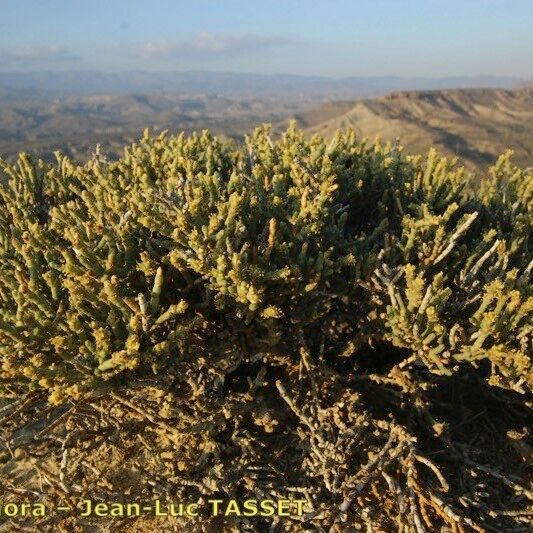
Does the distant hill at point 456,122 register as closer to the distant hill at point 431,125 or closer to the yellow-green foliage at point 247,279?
the distant hill at point 431,125

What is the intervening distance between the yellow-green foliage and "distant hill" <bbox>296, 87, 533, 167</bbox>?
50757 mm

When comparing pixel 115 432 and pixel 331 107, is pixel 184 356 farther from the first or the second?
pixel 331 107

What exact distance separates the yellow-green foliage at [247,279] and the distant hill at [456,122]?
50757 millimetres

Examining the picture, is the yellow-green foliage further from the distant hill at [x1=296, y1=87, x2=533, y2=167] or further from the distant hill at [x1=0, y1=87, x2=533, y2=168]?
the distant hill at [x1=296, y1=87, x2=533, y2=167]

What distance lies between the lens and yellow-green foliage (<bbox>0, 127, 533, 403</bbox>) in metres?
3.69

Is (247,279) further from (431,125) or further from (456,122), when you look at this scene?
(456,122)

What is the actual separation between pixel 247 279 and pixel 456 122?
92213 mm

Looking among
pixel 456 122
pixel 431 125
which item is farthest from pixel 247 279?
pixel 456 122

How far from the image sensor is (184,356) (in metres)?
4.15

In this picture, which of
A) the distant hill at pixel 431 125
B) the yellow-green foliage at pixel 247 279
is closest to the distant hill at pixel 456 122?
the distant hill at pixel 431 125

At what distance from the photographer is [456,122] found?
283 feet

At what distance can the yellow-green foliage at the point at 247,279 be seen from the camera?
369 cm

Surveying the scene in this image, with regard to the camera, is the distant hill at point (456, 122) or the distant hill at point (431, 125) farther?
the distant hill at point (431, 125)

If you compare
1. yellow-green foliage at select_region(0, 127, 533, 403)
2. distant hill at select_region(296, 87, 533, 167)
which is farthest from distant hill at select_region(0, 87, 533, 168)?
yellow-green foliage at select_region(0, 127, 533, 403)
